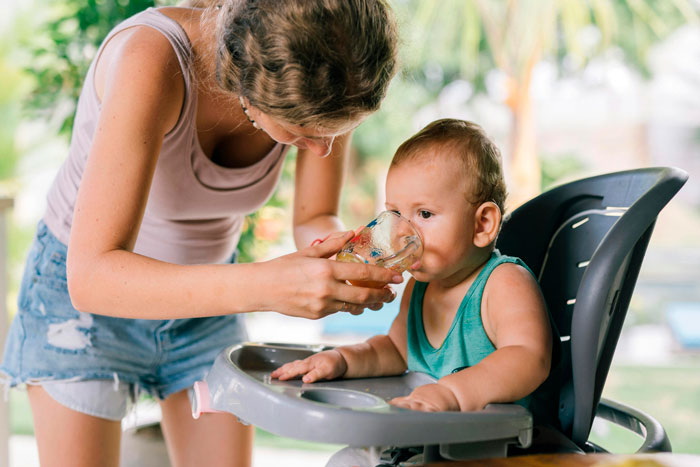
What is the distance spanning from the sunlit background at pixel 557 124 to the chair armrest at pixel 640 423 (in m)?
2.44

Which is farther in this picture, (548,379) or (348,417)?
(548,379)

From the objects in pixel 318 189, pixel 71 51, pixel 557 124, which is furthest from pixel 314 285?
pixel 557 124

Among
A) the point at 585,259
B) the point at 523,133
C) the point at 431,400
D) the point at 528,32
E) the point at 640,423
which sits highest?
the point at 528,32

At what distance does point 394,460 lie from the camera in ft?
3.05

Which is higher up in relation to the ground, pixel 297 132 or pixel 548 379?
pixel 297 132

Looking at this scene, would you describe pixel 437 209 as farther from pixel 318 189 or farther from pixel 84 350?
pixel 84 350

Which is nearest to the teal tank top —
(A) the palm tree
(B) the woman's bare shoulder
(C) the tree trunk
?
(B) the woman's bare shoulder

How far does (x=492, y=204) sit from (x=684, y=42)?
4730mm

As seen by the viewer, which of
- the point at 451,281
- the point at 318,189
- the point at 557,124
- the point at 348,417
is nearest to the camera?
the point at 348,417

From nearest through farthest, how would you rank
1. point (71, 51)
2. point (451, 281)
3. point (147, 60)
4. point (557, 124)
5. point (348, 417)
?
point (348, 417) → point (147, 60) → point (451, 281) → point (71, 51) → point (557, 124)

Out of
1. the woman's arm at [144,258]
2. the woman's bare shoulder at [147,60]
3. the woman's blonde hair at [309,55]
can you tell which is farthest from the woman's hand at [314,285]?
the woman's bare shoulder at [147,60]

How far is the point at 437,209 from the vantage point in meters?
1.11

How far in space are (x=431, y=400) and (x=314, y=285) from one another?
7.8 inches

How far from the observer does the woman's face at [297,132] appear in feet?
3.43
